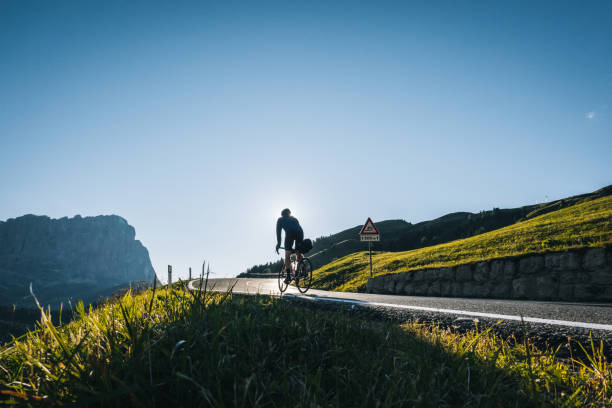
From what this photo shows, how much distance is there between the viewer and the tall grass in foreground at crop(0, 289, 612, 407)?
134 cm

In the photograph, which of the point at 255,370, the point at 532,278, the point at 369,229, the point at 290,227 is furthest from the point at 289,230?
the point at 255,370

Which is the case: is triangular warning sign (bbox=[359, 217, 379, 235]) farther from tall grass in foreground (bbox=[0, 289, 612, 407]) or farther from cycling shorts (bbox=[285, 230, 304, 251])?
tall grass in foreground (bbox=[0, 289, 612, 407])

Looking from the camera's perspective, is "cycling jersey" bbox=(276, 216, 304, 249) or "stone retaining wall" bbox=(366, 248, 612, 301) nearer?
"stone retaining wall" bbox=(366, 248, 612, 301)

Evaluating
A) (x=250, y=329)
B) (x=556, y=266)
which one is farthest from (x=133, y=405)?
(x=556, y=266)

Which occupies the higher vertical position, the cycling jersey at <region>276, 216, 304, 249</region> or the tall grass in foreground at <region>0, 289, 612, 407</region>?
the cycling jersey at <region>276, 216, 304, 249</region>

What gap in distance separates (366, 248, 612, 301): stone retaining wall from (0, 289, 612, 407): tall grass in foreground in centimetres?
632

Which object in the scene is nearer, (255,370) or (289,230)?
(255,370)

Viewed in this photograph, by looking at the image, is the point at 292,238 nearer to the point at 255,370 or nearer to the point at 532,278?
the point at 532,278

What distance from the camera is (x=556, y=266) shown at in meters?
7.42

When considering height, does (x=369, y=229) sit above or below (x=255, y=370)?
above

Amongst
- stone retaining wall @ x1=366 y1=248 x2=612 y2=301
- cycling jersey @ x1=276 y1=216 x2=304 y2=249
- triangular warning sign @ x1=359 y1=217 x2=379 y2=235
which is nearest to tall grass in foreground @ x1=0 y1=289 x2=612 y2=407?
stone retaining wall @ x1=366 y1=248 x2=612 y2=301

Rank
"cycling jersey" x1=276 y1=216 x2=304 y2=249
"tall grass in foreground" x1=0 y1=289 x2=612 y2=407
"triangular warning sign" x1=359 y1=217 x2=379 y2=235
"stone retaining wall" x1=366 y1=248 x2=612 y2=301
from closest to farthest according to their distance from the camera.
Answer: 1. "tall grass in foreground" x1=0 y1=289 x2=612 y2=407
2. "stone retaining wall" x1=366 y1=248 x2=612 y2=301
3. "cycling jersey" x1=276 y1=216 x2=304 y2=249
4. "triangular warning sign" x1=359 y1=217 x2=379 y2=235

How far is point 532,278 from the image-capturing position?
7.73m

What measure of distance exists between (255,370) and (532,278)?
8.86m
